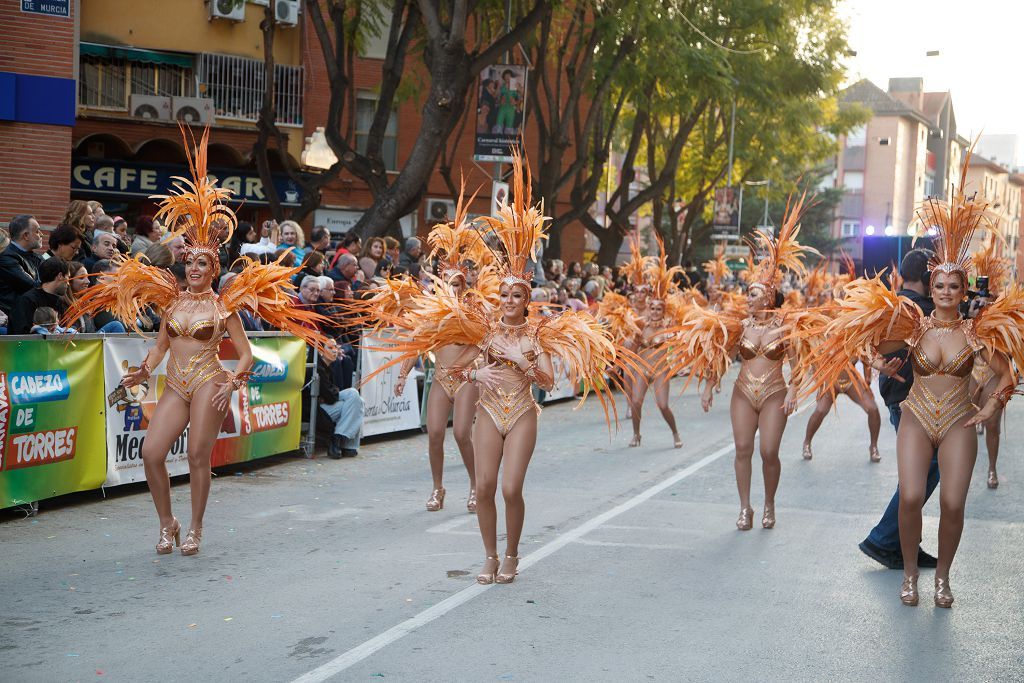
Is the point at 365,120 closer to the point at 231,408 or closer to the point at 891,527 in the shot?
the point at 231,408

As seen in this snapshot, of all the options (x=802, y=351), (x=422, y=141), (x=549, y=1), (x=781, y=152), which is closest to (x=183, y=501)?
(x=802, y=351)

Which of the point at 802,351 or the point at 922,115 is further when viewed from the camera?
the point at 922,115

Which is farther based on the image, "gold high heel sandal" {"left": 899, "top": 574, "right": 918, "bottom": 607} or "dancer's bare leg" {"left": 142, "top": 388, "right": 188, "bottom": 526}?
"dancer's bare leg" {"left": 142, "top": 388, "right": 188, "bottom": 526}

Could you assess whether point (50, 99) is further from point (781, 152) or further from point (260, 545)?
point (781, 152)

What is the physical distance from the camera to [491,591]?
7.36 m

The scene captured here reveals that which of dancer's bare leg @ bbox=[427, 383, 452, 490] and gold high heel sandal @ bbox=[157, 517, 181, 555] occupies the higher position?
dancer's bare leg @ bbox=[427, 383, 452, 490]

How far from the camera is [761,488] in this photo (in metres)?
12.2

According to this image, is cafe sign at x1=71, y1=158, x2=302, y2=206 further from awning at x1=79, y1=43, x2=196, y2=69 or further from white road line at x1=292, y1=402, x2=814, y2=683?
white road line at x1=292, y1=402, x2=814, y2=683

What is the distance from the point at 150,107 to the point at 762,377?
21.6 metres

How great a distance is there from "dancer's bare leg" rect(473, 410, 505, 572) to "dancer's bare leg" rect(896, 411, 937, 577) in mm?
2349

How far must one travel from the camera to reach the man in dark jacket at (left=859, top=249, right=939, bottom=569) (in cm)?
820

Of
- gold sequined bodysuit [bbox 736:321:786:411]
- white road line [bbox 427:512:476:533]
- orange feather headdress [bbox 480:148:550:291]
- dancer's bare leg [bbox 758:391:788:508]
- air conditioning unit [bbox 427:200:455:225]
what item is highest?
air conditioning unit [bbox 427:200:455:225]

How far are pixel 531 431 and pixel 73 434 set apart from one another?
14.1 ft

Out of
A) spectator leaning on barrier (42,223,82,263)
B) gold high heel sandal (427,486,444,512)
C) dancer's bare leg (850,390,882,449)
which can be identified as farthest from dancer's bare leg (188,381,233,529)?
dancer's bare leg (850,390,882,449)
